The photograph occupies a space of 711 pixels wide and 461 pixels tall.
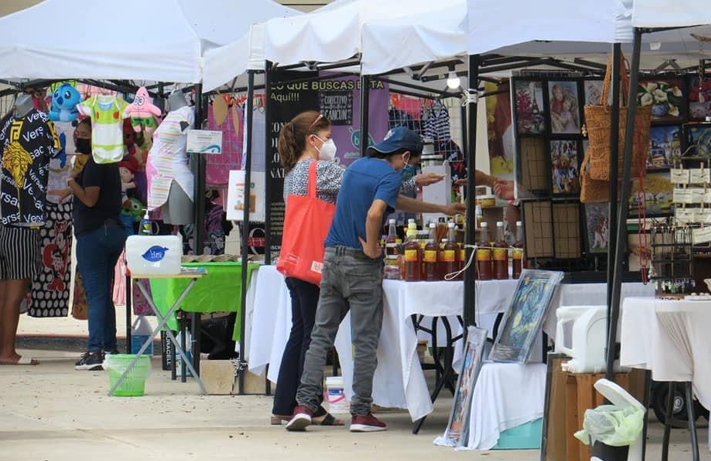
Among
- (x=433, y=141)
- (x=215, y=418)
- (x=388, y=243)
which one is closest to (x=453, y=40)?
(x=388, y=243)

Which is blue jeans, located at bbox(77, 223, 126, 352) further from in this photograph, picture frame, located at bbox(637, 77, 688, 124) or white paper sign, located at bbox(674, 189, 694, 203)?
white paper sign, located at bbox(674, 189, 694, 203)

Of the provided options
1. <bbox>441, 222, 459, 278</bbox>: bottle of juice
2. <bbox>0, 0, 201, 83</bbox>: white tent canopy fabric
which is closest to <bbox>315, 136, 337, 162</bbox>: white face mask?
<bbox>441, 222, 459, 278</bbox>: bottle of juice

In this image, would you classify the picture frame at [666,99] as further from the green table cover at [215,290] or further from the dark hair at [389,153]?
the green table cover at [215,290]

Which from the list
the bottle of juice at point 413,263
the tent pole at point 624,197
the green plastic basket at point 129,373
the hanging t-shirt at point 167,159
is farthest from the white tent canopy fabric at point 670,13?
the hanging t-shirt at point 167,159

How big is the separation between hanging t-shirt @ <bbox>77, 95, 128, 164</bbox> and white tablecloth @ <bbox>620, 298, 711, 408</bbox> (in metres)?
6.24

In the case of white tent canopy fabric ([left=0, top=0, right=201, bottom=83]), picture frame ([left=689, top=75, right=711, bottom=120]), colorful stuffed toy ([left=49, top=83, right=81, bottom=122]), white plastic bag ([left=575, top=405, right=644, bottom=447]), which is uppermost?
white tent canopy fabric ([left=0, top=0, right=201, bottom=83])

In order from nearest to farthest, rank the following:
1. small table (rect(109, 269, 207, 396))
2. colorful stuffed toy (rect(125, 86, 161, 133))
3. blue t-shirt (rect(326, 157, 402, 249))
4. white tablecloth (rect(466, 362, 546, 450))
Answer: white tablecloth (rect(466, 362, 546, 450))
blue t-shirt (rect(326, 157, 402, 249))
small table (rect(109, 269, 207, 396))
colorful stuffed toy (rect(125, 86, 161, 133))

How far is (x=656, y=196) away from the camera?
809cm

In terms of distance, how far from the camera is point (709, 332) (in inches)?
239

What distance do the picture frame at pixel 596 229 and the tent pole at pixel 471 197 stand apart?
0.65m

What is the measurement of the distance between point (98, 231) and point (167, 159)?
1.04 metres

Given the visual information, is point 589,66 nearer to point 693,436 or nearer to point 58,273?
point 693,436

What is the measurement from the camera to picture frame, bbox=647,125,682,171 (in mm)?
8164

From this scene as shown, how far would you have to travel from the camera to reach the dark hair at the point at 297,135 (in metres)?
8.41
